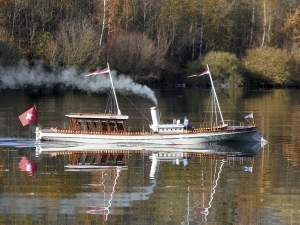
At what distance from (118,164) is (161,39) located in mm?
104799

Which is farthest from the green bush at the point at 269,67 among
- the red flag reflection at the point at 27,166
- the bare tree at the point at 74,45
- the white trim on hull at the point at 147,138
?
the red flag reflection at the point at 27,166

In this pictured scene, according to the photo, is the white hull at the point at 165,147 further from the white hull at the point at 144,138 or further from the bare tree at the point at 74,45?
the bare tree at the point at 74,45

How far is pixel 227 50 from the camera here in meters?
160

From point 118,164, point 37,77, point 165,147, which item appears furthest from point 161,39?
point 118,164

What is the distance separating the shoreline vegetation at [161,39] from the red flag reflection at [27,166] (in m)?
52.7

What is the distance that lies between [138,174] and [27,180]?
5234 mm

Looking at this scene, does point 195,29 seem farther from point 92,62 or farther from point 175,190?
point 175,190

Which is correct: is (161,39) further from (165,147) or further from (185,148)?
(185,148)

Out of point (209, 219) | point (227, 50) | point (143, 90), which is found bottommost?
point (209, 219)

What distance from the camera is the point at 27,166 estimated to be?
4231cm

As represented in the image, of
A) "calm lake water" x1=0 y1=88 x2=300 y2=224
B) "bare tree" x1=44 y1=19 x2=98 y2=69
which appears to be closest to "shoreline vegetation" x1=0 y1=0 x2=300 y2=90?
"bare tree" x1=44 y1=19 x2=98 y2=69

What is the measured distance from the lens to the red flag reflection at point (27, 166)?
40.5 metres

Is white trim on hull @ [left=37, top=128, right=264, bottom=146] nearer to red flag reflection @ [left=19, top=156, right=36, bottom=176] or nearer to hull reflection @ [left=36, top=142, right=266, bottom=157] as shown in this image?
hull reflection @ [left=36, top=142, right=266, bottom=157]

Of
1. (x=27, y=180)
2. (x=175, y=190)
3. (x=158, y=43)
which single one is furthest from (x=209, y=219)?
(x=158, y=43)
